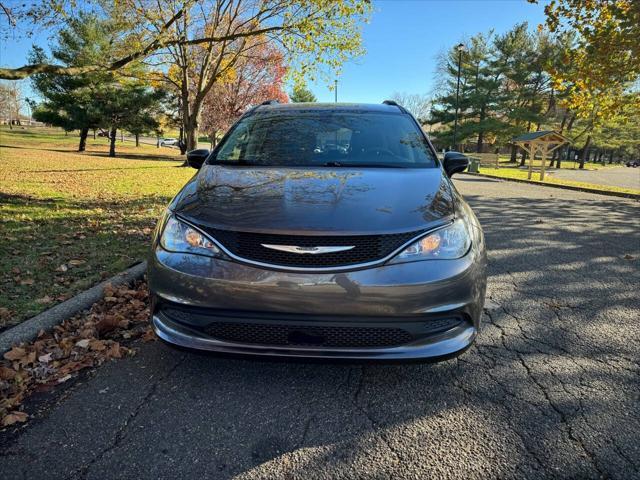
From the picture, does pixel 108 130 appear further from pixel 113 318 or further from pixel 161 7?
pixel 113 318

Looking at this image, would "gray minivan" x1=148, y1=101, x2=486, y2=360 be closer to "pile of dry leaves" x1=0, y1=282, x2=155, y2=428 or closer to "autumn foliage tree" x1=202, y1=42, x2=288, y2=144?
"pile of dry leaves" x1=0, y1=282, x2=155, y2=428

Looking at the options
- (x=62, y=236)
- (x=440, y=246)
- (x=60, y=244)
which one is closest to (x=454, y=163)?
(x=440, y=246)

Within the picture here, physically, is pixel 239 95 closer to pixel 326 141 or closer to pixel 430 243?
pixel 326 141

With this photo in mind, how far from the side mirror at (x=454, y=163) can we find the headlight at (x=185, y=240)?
7.47 feet

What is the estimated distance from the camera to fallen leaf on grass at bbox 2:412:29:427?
6.67 ft

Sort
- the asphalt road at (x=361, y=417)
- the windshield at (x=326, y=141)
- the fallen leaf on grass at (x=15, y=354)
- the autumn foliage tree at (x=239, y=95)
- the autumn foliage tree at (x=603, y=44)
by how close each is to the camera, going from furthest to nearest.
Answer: the autumn foliage tree at (x=239, y=95), the autumn foliage tree at (x=603, y=44), the windshield at (x=326, y=141), the fallen leaf on grass at (x=15, y=354), the asphalt road at (x=361, y=417)

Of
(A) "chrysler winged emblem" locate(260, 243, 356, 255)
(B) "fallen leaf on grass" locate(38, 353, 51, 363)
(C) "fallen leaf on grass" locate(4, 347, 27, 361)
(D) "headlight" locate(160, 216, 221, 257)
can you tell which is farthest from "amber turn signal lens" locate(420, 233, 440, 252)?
(C) "fallen leaf on grass" locate(4, 347, 27, 361)

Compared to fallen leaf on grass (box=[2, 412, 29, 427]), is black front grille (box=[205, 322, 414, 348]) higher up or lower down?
higher up

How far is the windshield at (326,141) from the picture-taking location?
3.18m

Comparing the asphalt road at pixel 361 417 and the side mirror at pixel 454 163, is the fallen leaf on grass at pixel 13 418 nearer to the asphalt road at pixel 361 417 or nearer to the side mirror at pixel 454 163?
the asphalt road at pixel 361 417

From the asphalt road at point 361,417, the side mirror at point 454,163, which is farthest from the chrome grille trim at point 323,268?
the side mirror at point 454,163

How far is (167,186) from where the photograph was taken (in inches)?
419

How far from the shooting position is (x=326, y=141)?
3.40m

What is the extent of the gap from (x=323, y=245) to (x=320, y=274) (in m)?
0.15
